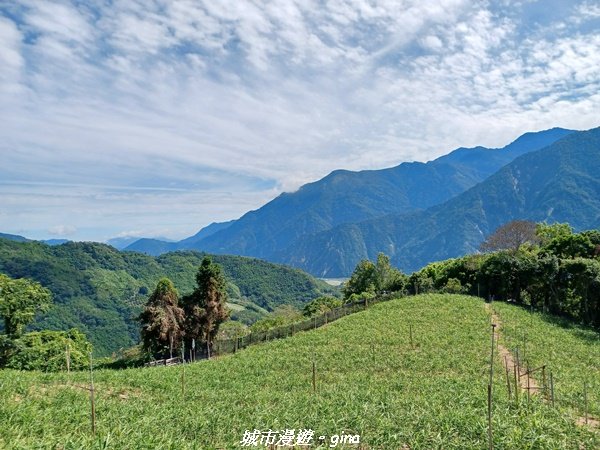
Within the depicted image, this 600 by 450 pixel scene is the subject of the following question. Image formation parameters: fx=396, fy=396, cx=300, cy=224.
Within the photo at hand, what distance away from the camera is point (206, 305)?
1469 inches

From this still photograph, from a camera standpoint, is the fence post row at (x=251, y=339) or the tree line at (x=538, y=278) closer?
the fence post row at (x=251, y=339)

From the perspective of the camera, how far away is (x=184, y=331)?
36.0 metres

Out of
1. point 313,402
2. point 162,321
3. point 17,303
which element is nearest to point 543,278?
point 313,402

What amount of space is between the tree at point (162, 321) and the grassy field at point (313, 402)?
27.4ft

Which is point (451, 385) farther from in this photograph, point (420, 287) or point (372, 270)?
point (372, 270)

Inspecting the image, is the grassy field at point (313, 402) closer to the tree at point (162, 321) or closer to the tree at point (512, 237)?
the tree at point (162, 321)

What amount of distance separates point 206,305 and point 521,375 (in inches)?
1051

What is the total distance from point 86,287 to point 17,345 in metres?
141

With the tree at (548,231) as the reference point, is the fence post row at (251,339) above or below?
below

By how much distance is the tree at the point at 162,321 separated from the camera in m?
33.1

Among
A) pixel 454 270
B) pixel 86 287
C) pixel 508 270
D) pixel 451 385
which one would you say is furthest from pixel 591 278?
pixel 86 287

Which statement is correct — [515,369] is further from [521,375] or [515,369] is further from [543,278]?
[543,278]

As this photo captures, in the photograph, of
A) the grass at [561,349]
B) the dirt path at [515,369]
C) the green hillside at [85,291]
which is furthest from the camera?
the green hillside at [85,291]

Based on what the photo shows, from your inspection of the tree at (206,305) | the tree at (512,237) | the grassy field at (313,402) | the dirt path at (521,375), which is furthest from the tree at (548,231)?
the tree at (206,305)
